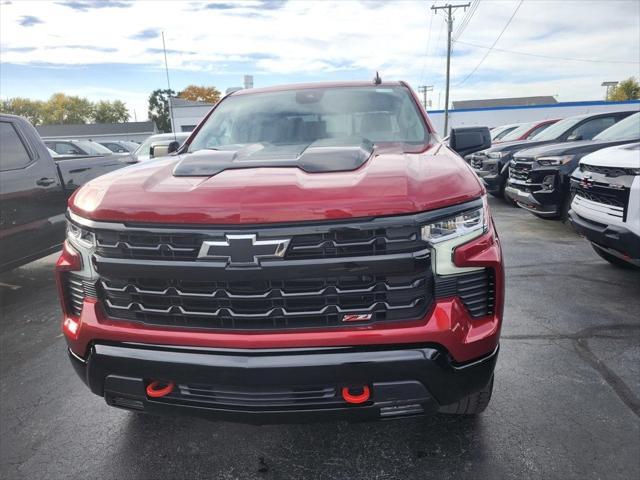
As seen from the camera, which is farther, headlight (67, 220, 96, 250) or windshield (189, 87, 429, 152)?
windshield (189, 87, 429, 152)

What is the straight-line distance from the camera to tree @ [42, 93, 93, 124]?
306 feet

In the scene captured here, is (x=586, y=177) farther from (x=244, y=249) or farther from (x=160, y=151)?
(x=244, y=249)

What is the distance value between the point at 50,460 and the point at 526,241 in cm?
623

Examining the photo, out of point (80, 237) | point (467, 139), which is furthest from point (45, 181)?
point (467, 139)

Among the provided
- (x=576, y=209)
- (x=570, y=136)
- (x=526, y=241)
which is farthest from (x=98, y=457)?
(x=570, y=136)

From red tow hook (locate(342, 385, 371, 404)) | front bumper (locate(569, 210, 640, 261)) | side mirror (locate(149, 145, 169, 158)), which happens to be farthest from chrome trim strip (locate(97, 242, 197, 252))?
front bumper (locate(569, 210, 640, 261))

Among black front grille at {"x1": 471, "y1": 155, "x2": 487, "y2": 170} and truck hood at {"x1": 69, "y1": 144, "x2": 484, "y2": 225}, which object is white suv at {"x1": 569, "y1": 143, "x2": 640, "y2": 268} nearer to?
truck hood at {"x1": 69, "y1": 144, "x2": 484, "y2": 225}

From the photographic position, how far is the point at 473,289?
1.82 meters

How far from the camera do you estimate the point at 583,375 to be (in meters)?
2.96

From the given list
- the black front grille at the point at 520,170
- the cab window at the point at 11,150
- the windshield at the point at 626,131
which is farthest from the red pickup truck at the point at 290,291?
the black front grille at the point at 520,170

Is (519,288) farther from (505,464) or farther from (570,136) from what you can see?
(570,136)

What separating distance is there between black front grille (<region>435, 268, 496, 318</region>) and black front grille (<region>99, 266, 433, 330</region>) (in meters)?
0.06

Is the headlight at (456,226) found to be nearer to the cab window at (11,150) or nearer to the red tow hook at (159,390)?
the red tow hook at (159,390)

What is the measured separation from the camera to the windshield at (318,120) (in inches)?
115
